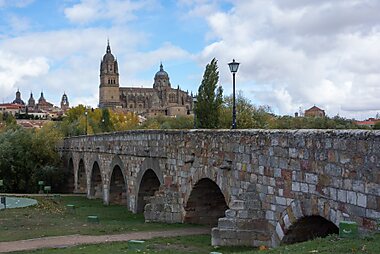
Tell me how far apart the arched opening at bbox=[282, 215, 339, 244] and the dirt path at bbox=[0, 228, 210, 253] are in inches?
198

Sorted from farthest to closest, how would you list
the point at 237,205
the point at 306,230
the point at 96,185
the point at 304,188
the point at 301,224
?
the point at 96,185 → the point at 237,205 → the point at 306,230 → the point at 301,224 → the point at 304,188

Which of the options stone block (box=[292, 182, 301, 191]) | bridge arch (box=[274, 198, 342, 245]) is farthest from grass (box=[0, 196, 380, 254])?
stone block (box=[292, 182, 301, 191])

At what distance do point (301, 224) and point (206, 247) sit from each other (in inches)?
129

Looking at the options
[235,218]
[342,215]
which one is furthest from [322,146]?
[235,218]

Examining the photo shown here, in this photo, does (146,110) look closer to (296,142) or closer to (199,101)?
(199,101)

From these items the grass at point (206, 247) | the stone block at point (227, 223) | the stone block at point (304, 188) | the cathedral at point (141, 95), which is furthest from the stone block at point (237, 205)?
the cathedral at point (141, 95)

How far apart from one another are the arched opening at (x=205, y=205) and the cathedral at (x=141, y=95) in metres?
150

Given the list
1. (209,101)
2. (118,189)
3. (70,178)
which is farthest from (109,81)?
(118,189)

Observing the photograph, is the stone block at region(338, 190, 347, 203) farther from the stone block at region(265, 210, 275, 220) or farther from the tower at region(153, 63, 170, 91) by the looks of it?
the tower at region(153, 63, 170, 91)

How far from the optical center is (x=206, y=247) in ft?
44.5

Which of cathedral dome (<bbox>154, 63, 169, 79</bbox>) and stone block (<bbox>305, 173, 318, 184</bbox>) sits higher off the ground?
cathedral dome (<bbox>154, 63, 169, 79</bbox>)

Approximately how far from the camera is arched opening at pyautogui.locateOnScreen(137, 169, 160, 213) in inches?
904

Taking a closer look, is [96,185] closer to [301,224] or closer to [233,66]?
[233,66]

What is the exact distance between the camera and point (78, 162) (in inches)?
1569
